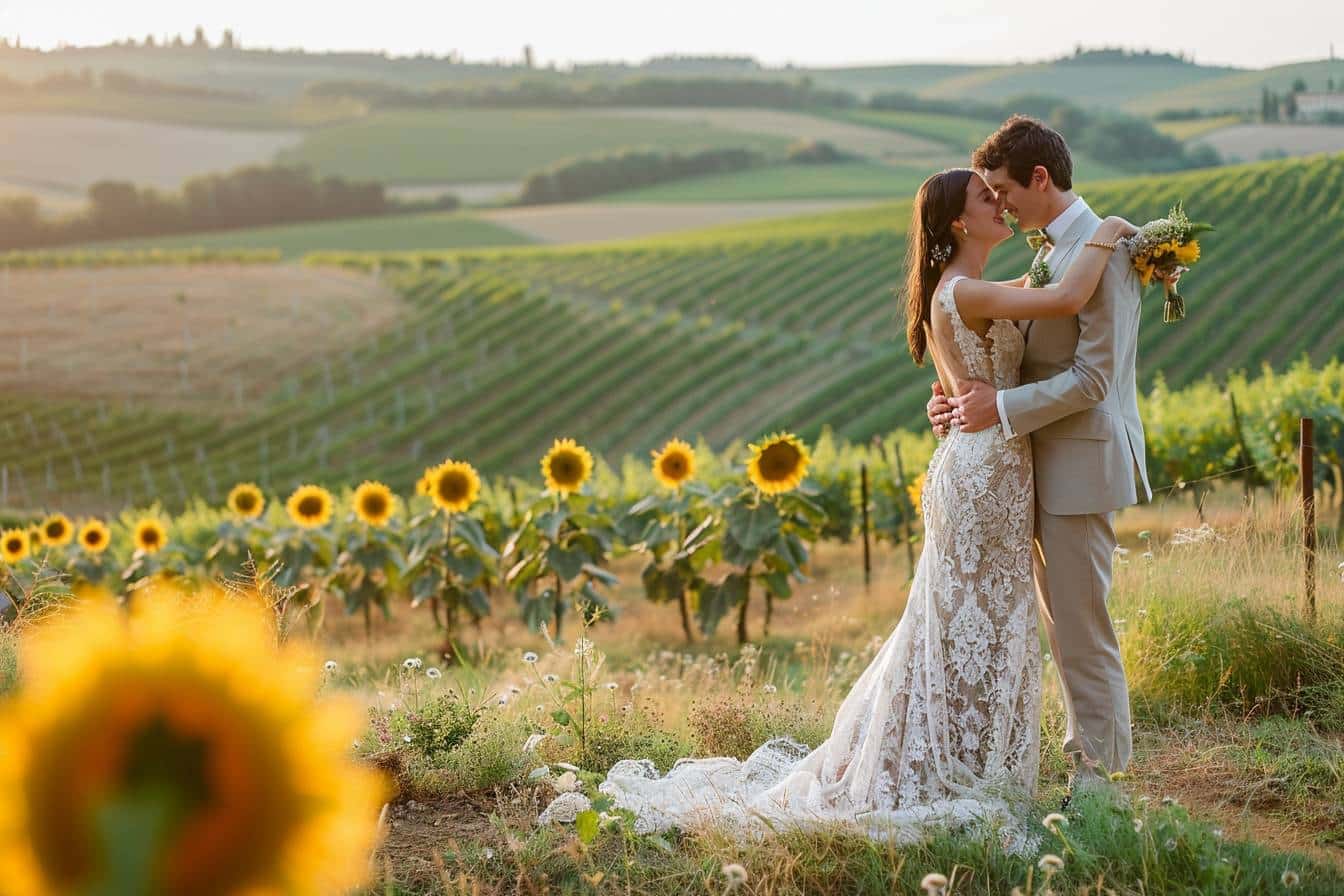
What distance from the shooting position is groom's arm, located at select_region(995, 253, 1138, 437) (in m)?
3.37

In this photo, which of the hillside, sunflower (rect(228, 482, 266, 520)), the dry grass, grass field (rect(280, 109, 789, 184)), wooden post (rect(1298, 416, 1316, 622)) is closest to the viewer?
wooden post (rect(1298, 416, 1316, 622))

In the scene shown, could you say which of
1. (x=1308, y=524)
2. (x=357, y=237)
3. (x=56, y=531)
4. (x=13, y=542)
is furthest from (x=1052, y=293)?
(x=357, y=237)

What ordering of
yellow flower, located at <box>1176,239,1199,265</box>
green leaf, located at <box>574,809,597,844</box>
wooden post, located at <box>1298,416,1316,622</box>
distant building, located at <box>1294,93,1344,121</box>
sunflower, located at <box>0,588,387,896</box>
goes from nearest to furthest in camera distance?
sunflower, located at <box>0,588,387,896</box>, green leaf, located at <box>574,809,597,844</box>, yellow flower, located at <box>1176,239,1199,265</box>, wooden post, located at <box>1298,416,1316,622</box>, distant building, located at <box>1294,93,1344,121</box>

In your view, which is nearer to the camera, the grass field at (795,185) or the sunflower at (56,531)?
the sunflower at (56,531)

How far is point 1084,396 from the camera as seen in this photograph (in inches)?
133

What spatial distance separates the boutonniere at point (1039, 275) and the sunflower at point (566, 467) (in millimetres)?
4420

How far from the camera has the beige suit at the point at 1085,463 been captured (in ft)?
11.1

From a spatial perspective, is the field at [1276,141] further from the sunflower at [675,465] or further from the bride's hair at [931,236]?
the bride's hair at [931,236]

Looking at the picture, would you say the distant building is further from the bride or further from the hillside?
the bride

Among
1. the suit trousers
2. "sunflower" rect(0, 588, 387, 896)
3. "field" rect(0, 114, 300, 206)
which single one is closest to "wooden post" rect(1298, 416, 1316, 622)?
the suit trousers

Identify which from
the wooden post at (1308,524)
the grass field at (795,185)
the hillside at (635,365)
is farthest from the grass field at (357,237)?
the wooden post at (1308,524)

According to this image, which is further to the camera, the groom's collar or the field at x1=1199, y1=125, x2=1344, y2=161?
the field at x1=1199, y1=125, x2=1344, y2=161

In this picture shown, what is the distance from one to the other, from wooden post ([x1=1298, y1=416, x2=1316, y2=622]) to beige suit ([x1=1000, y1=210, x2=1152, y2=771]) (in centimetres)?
143

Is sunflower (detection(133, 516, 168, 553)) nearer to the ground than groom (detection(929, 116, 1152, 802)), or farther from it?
nearer to the ground
